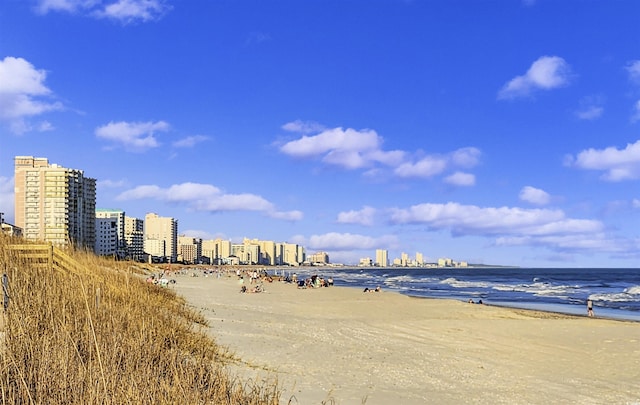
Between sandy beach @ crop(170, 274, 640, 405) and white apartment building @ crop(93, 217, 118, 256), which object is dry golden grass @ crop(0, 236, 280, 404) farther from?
white apartment building @ crop(93, 217, 118, 256)

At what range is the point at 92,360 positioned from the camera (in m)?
4.74

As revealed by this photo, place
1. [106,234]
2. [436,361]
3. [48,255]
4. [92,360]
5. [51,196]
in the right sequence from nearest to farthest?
[92,360]
[436,361]
[48,255]
[51,196]
[106,234]

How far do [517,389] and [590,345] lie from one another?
898 centimetres

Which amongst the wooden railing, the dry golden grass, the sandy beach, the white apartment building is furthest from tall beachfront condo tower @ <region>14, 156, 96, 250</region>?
the dry golden grass

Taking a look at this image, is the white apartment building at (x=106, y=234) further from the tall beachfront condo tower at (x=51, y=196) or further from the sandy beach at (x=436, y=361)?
the sandy beach at (x=436, y=361)

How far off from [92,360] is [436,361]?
903cm

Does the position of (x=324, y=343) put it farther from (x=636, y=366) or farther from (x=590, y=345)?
(x=590, y=345)

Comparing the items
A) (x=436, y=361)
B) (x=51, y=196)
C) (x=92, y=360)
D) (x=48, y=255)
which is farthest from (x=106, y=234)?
(x=92, y=360)

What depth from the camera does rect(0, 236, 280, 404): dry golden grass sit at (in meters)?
3.82

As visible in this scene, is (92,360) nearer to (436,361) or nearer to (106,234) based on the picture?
(436,361)

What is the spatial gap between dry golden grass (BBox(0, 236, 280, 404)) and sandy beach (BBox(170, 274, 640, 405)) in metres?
1.25

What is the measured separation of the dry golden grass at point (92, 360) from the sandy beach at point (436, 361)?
49.3 inches

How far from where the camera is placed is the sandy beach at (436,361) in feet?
28.8

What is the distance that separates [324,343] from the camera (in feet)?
45.2
